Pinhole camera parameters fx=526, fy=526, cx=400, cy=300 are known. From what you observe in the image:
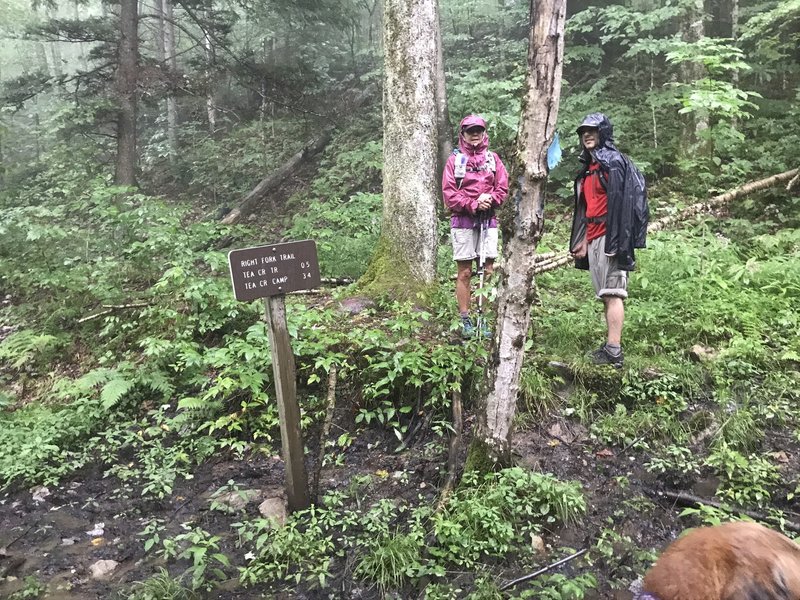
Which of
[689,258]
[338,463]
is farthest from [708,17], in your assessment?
[338,463]

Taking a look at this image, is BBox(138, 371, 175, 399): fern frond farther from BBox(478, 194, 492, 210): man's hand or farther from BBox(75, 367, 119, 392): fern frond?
BBox(478, 194, 492, 210): man's hand

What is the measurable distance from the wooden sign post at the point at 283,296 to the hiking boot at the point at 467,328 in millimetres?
2043

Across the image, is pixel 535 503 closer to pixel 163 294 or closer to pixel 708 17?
A: pixel 163 294

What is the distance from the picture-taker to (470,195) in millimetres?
5660

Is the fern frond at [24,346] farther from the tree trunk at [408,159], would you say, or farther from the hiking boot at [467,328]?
the hiking boot at [467,328]

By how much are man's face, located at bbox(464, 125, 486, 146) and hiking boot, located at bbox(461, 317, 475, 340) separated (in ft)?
6.18

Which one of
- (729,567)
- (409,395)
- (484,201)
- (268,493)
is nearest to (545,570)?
(729,567)

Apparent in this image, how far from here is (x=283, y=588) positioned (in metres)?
3.38

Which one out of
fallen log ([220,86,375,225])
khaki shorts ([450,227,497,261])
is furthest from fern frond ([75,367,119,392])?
fallen log ([220,86,375,225])

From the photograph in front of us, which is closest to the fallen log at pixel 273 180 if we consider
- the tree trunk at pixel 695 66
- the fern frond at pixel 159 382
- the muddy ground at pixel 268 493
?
the fern frond at pixel 159 382

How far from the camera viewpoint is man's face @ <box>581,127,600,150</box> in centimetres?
478

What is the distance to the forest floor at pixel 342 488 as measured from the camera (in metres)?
3.42

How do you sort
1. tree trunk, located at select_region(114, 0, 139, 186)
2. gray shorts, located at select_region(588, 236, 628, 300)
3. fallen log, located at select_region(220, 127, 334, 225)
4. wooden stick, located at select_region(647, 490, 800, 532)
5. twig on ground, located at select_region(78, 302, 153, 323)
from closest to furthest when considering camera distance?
wooden stick, located at select_region(647, 490, 800, 532) < gray shorts, located at select_region(588, 236, 628, 300) < twig on ground, located at select_region(78, 302, 153, 323) < tree trunk, located at select_region(114, 0, 139, 186) < fallen log, located at select_region(220, 127, 334, 225)

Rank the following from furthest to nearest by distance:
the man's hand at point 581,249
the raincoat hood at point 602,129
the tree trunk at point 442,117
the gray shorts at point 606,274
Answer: the tree trunk at point 442,117, the man's hand at point 581,249, the gray shorts at point 606,274, the raincoat hood at point 602,129
